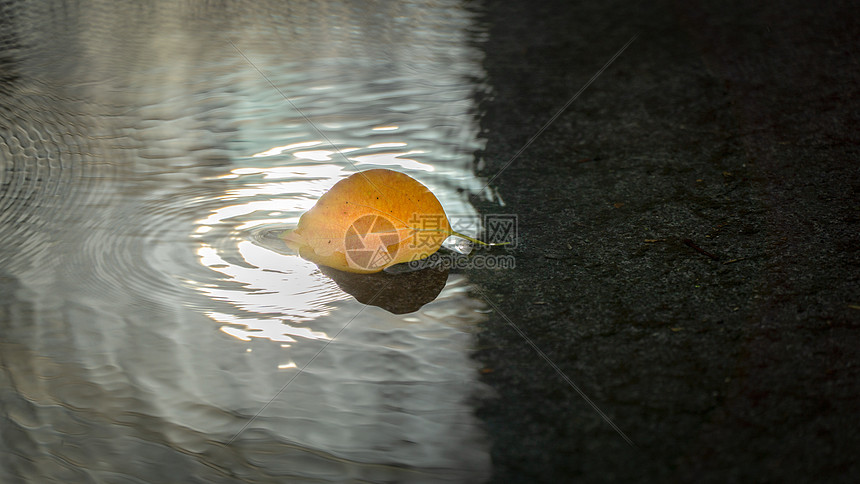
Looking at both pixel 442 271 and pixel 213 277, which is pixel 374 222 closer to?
pixel 442 271

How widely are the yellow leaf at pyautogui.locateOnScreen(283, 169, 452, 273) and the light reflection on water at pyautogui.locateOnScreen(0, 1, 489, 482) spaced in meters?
0.05

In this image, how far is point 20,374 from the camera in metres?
0.69

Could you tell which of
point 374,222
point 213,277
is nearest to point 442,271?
point 374,222

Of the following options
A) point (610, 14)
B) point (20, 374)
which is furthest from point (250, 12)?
point (20, 374)

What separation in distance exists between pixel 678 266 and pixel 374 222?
370 millimetres

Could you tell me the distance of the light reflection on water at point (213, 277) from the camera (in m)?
0.60

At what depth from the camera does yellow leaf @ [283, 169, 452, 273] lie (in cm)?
80

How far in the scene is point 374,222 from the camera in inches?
31.4

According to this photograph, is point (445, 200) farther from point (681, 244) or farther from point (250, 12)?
point (250, 12)

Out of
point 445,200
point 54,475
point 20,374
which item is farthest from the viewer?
point 445,200

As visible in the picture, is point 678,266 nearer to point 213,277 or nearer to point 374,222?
point 374,222

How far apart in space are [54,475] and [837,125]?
1.25 m

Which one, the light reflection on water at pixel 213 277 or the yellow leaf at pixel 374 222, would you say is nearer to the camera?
the light reflection on water at pixel 213 277

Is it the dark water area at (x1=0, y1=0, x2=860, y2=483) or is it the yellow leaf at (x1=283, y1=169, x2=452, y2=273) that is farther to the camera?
the yellow leaf at (x1=283, y1=169, x2=452, y2=273)
